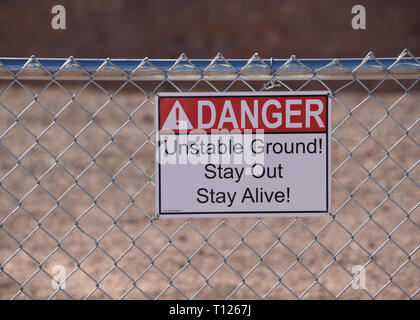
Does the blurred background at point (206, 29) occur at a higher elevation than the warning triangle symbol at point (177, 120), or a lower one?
higher

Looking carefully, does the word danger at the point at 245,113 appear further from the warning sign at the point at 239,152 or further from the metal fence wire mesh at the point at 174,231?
the metal fence wire mesh at the point at 174,231

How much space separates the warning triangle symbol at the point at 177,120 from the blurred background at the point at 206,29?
5.12 m

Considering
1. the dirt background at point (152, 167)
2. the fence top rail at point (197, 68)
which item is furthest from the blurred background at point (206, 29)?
the fence top rail at point (197, 68)

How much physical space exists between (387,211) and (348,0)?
128 inches

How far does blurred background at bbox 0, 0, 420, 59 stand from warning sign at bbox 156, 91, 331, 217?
511cm

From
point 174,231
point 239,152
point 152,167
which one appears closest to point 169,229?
point 174,231

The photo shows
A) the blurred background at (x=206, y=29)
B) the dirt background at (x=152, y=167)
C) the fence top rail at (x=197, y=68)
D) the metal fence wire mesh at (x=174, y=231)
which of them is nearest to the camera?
the fence top rail at (x=197, y=68)

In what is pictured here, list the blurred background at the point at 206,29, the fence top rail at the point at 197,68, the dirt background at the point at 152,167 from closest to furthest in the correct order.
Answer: the fence top rail at the point at 197,68 < the dirt background at the point at 152,167 < the blurred background at the point at 206,29

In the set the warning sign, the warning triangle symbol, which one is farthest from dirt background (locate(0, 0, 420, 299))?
the warning triangle symbol

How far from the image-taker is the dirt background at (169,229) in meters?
4.09

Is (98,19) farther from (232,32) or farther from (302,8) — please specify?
(302,8)

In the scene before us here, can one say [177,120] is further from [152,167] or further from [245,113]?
[152,167]

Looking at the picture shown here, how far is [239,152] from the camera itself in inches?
74.9
